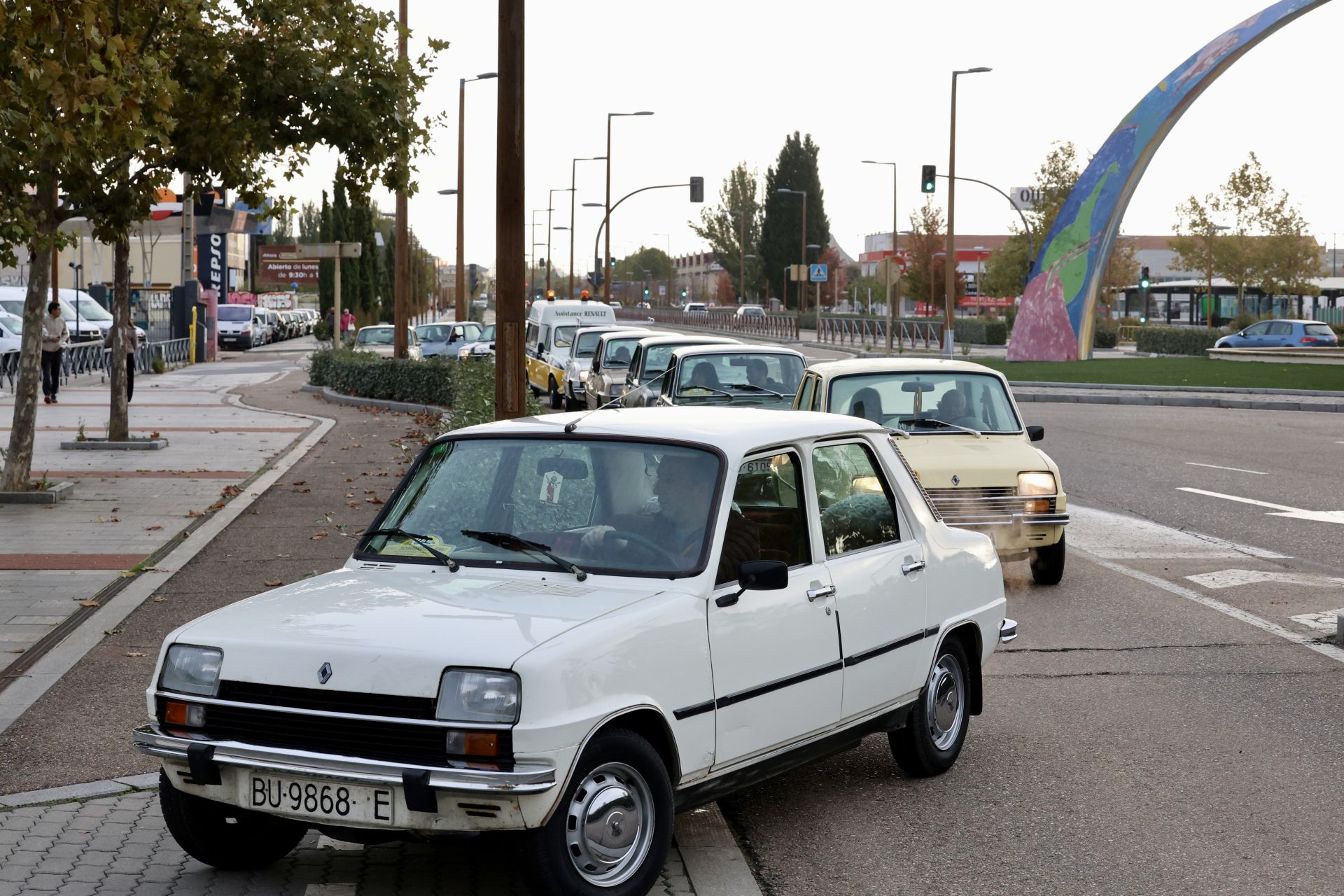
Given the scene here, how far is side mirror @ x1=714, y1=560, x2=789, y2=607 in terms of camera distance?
16.3 feet

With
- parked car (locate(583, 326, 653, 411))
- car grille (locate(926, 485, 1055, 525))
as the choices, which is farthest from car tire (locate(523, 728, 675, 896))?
parked car (locate(583, 326, 653, 411))

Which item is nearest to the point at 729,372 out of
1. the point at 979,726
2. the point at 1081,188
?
the point at 979,726

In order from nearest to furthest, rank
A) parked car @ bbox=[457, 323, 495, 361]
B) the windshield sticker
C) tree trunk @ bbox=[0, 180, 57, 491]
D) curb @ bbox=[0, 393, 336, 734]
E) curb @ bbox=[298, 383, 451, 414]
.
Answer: the windshield sticker
curb @ bbox=[0, 393, 336, 734]
tree trunk @ bbox=[0, 180, 57, 491]
curb @ bbox=[298, 383, 451, 414]
parked car @ bbox=[457, 323, 495, 361]

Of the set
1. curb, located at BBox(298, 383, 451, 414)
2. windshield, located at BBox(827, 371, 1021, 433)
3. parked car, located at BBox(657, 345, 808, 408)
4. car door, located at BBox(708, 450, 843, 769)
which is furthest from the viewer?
curb, located at BBox(298, 383, 451, 414)

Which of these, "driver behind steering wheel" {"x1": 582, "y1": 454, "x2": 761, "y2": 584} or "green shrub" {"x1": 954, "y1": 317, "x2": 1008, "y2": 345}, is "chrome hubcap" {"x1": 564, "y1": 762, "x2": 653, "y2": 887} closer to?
"driver behind steering wheel" {"x1": 582, "y1": 454, "x2": 761, "y2": 584}

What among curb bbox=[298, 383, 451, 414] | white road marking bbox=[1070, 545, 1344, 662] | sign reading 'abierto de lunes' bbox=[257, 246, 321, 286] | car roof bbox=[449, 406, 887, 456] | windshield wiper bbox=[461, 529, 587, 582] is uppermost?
sign reading 'abierto de lunes' bbox=[257, 246, 321, 286]

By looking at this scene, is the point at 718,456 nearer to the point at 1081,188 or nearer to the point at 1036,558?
the point at 1036,558

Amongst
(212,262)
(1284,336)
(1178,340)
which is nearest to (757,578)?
(1284,336)

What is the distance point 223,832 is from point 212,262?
74.6 m

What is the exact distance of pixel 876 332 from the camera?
66.9m

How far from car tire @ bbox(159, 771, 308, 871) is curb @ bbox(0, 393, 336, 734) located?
233 centimetres

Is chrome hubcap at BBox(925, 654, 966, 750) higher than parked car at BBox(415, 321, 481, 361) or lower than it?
lower

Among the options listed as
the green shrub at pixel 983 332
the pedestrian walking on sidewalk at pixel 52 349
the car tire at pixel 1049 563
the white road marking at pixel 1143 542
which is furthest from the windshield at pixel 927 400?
the green shrub at pixel 983 332

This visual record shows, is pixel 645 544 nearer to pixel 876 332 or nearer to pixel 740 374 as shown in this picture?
pixel 740 374
